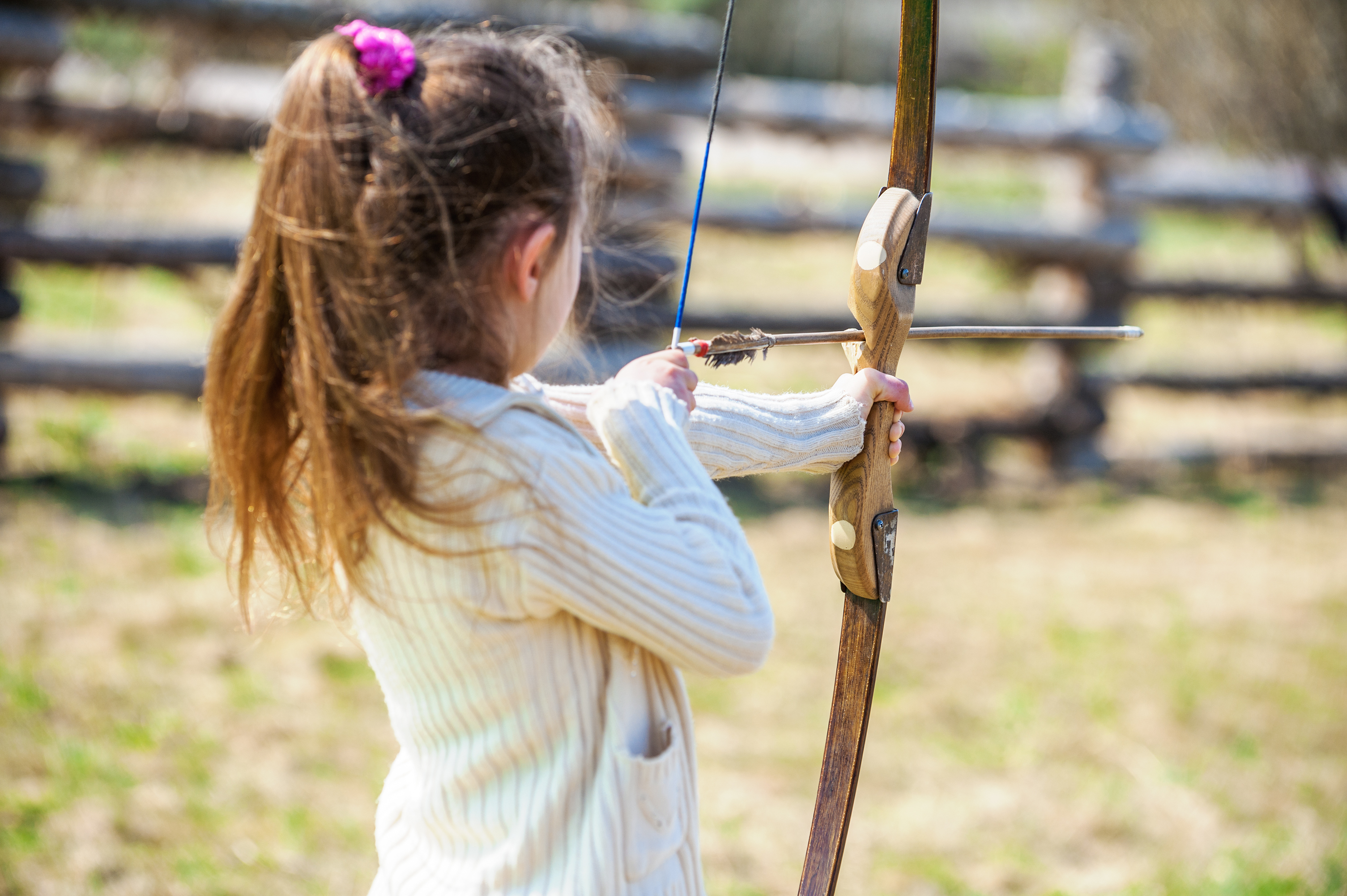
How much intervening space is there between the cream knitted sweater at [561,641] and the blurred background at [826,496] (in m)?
0.33

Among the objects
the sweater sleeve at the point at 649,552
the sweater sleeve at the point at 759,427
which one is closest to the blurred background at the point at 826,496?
the sweater sleeve at the point at 759,427

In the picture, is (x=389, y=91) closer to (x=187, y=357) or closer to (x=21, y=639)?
(x=21, y=639)

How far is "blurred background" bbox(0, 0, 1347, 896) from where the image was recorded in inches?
101

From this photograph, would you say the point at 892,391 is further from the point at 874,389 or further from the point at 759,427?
the point at 759,427

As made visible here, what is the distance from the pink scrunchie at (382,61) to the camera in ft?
3.24

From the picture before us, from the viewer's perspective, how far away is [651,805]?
1.06 metres

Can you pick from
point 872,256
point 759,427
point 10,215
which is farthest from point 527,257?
point 10,215

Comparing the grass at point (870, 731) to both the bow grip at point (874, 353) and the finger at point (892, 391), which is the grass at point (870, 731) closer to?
the bow grip at point (874, 353)

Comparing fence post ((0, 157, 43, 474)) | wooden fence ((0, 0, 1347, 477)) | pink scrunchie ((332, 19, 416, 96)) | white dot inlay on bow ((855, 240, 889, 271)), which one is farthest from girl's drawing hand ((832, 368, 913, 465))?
fence post ((0, 157, 43, 474))

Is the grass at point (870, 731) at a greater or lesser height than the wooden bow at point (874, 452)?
lesser

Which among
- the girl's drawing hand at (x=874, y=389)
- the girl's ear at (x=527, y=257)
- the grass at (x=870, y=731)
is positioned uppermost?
the girl's ear at (x=527, y=257)

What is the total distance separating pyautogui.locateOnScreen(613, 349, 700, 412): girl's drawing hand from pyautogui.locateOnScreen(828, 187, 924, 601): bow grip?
27 cm

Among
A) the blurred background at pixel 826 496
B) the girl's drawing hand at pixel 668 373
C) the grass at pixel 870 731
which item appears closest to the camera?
the girl's drawing hand at pixel 668 373

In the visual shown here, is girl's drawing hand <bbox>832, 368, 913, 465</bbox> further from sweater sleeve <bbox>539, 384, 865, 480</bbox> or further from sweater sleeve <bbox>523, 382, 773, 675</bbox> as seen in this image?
sweater sleeve <bbox>523, 382, 773, 675</bbox>
